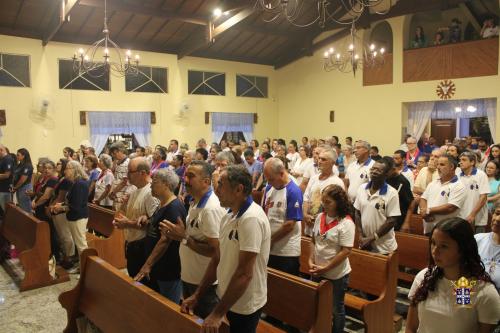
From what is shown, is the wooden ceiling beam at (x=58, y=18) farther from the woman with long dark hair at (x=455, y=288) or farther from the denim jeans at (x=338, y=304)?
the woman with long dark hair at (x=455, y=288)

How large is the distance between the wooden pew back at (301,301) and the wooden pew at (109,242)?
117 inches

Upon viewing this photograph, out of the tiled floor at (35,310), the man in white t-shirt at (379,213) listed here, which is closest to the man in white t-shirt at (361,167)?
the man in white t-shirt at (379,213)

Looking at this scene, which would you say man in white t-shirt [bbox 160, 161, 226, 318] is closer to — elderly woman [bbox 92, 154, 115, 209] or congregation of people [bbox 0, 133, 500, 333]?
congregation of people [bbox 0, 133, 500, 333]

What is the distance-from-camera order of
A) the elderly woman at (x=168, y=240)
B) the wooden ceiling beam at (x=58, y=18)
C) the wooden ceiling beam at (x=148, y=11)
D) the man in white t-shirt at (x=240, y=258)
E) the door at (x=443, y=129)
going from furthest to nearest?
1. the door at (x=443, y=129)
2. the wooden ceiling beam at (x=148, y=11)
3. the wooden ceiling beam at (x=58, y=18)
4. the elderly woman at (x=168, y=240)
5. the man in white t-shirt at (x=240, y=258)

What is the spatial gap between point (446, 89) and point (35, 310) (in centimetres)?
1055

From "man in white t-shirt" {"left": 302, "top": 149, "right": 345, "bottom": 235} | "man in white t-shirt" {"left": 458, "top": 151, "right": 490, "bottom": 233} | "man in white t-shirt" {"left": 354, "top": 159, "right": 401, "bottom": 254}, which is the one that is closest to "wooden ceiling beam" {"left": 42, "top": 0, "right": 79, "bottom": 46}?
"man in white t-shirt" {"left": 302, "top": 149, "right": 345, "bottom": 235}

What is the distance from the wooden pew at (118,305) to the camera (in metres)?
2.27

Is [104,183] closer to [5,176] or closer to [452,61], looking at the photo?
[5,176]

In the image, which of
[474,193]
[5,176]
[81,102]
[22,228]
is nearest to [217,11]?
[81,102]

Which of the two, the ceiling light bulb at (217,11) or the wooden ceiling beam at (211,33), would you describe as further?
the ceiling light bulb at (217,11)

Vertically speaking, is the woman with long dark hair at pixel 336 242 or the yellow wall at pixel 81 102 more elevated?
the yellow wall at pixel 81 102

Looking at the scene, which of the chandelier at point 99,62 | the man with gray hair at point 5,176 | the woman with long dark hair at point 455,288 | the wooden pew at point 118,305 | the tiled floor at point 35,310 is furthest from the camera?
the chandelier at point 99,62

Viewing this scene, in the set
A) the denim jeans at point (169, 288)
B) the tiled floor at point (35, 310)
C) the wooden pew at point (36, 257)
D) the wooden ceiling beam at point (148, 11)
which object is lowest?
the tiled floor at point (35, 310)

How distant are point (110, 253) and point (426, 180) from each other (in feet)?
13.5
